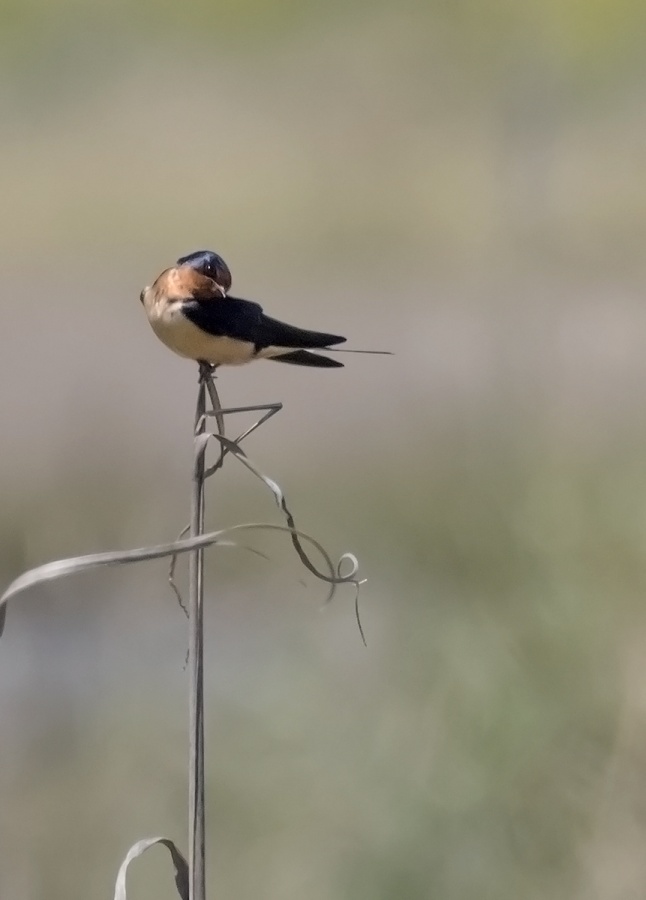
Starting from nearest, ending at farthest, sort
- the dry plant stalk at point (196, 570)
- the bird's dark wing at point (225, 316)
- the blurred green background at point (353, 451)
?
the dry plant stalk at point (196, 570), the bird's dark wing at point (225, 316), the blurred green background at point (353, 451)

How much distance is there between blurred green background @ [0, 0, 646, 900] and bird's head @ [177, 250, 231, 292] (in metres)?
0.42

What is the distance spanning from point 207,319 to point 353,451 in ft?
1.60

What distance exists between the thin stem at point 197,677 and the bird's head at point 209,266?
9 centimetres

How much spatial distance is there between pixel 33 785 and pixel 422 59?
78 cm

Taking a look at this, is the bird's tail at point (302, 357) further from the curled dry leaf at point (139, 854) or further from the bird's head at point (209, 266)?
the curled dry leaf at point (139, 854)

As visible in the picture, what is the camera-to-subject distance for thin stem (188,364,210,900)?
0.27 metres

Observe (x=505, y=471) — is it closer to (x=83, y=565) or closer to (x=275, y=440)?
(x=275, y=440)

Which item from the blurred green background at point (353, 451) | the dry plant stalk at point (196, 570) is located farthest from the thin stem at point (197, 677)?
the blurred green background at point (353, 451)

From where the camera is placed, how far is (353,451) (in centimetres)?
84

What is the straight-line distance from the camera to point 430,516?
0.83 metres

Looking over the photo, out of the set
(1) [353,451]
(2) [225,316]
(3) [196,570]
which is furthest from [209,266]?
(1) [353,451]

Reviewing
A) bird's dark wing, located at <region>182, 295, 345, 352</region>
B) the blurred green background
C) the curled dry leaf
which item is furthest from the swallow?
the blurred green background

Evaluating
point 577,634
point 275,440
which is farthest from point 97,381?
point 577,634

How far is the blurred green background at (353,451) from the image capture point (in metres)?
0.76
